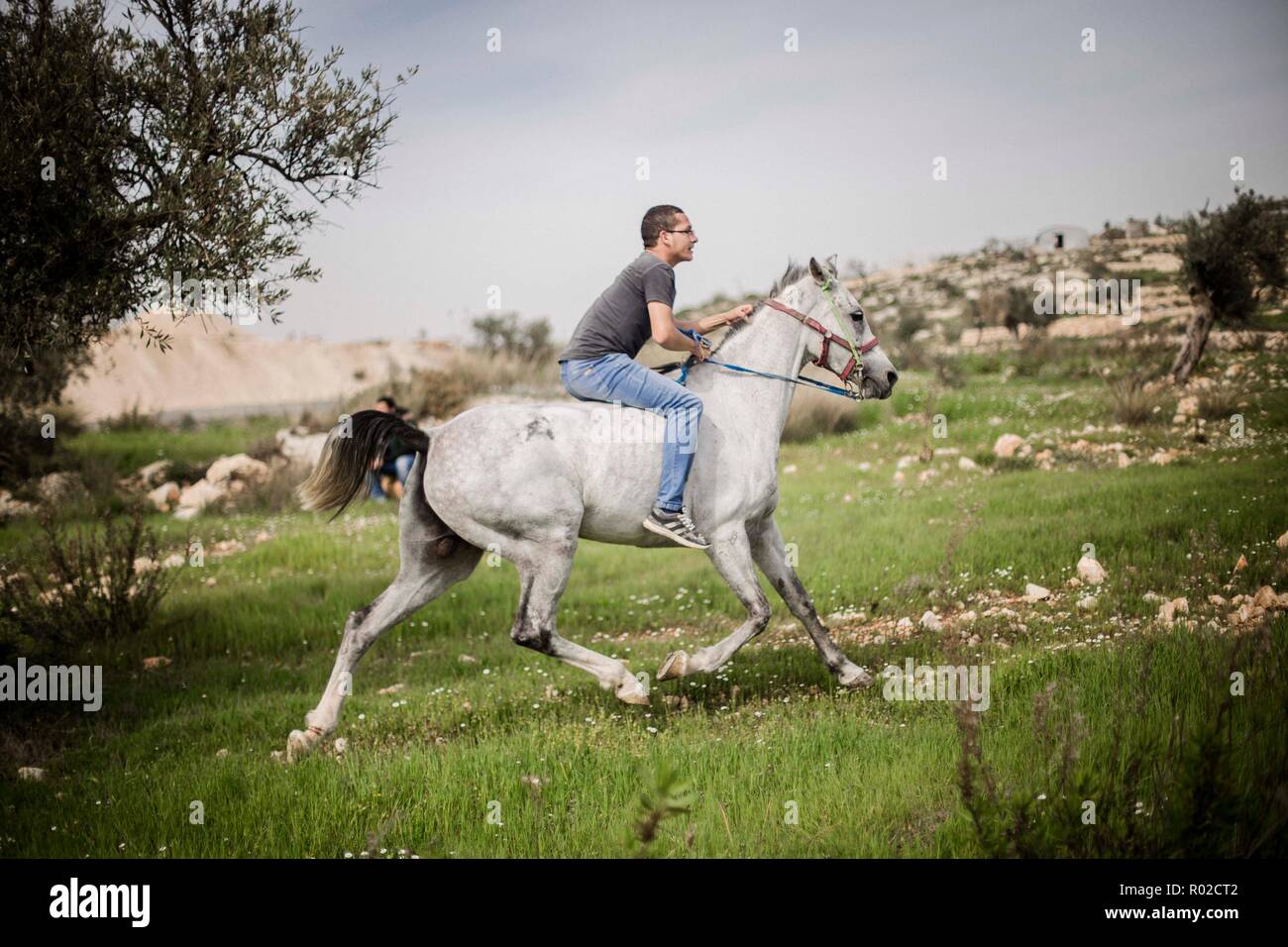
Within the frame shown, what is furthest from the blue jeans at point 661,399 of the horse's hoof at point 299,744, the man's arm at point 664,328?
the horse's hoof at point 299,744

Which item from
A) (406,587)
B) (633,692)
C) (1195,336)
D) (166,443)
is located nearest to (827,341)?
(633,692)

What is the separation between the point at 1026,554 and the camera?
1033 cm

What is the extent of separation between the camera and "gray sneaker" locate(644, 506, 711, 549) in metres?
7.28

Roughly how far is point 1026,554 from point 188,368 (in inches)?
1955

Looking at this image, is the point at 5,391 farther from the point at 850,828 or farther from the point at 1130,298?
the point at 1130,298

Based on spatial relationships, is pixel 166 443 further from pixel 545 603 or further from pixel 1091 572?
pixel 1091 572

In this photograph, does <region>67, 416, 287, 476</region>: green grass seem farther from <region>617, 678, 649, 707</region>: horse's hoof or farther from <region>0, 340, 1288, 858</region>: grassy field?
<region>617, 678, 649, 707</region>: horse's hoof

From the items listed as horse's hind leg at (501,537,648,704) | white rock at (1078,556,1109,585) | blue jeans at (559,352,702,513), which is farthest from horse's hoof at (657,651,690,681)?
white rock at (1078,556,1109,585)

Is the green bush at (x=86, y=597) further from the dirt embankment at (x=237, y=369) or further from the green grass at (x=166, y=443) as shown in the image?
the dirt embankment at (x=237, y=369)

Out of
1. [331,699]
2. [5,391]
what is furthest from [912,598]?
[5,391]

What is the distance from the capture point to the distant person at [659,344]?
7246 mm

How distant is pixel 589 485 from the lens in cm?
729

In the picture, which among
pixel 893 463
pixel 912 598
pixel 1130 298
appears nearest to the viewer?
pixel 912 598
